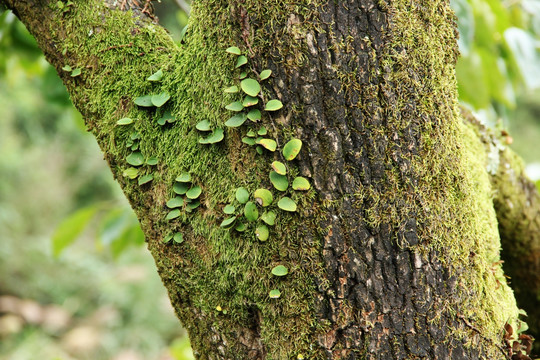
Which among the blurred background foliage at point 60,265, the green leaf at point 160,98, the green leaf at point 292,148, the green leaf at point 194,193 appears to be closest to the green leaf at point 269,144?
the green leaf at point 292,148

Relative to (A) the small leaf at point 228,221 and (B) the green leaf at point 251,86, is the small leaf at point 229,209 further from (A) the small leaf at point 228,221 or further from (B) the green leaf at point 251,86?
(B) the green leaf at point 251,86

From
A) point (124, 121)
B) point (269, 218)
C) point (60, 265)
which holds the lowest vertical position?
point (60, 265)

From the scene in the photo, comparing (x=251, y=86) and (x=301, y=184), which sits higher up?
(x=251, y=86)

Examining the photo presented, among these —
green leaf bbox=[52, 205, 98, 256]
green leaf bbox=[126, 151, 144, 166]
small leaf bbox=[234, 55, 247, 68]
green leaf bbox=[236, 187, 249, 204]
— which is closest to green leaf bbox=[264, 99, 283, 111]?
small leaf bbox=[234, 55, 247, 68]

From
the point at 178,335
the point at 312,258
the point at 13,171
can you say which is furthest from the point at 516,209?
the point at 13,171

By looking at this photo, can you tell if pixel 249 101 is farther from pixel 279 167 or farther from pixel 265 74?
pixel 279 167

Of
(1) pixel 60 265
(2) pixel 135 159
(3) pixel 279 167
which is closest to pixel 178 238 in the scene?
(2) pixel 135 159

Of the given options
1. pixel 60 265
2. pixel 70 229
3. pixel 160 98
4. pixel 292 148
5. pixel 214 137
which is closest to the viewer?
pixel 292 148
